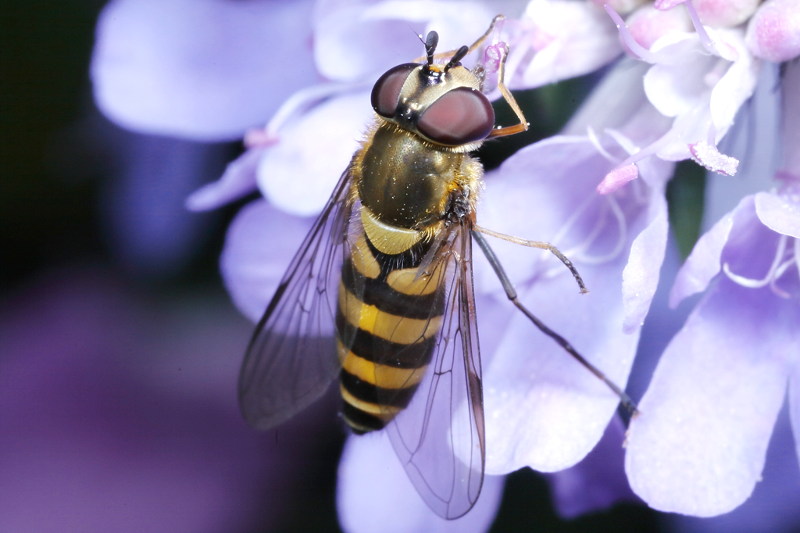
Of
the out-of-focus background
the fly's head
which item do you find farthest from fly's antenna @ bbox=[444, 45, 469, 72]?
the out-of-focus background

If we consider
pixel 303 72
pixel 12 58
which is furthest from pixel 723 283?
pixel 12 58

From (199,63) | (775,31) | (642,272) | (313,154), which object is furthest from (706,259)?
(199,63)

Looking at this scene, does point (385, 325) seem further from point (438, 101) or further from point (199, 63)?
point (199, 63)

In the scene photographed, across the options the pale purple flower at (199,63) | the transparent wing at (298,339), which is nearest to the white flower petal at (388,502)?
the transparent wing at (298,339)

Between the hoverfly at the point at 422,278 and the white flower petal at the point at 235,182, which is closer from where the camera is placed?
the hoverfly at the point at 422,278

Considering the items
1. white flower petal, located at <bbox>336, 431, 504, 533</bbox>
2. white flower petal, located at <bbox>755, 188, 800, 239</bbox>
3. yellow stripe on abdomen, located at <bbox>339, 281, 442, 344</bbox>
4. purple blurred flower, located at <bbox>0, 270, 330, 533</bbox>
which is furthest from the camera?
purple blurred flower, located at <bbox>0, 270, 330, 533</bbox>

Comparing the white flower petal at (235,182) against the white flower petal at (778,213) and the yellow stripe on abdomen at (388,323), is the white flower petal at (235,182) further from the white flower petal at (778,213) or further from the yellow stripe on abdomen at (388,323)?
the white flower petal at (778,213)

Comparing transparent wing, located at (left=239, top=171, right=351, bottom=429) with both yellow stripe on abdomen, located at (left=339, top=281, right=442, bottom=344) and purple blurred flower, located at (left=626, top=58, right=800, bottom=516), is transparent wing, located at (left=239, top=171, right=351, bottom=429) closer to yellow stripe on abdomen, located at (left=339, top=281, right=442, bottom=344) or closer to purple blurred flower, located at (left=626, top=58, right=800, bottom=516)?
yellow stripe on abdomen, located at (left=339, top=281, right=442, bottom=344)

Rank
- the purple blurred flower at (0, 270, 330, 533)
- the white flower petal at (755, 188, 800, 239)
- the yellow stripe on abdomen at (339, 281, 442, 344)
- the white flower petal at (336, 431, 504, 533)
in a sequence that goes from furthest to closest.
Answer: the purple blurred flower at (0, 270, 330, 533)
the white flower petal at (336, 431, 504, 533)
the yellow stripe on abdomen at (339, 281, 442, 344)
the white flower petal at (755, 188, 800, 239)
